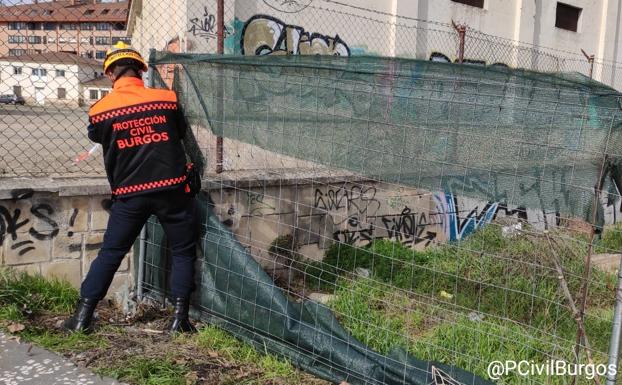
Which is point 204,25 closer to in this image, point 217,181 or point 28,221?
point 217,181

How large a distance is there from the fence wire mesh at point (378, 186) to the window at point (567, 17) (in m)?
8.14

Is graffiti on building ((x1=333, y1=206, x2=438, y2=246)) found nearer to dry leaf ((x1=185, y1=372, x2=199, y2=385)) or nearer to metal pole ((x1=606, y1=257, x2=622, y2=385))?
dry leaf ((x1=185, y1=372, x2=199, y2=385))

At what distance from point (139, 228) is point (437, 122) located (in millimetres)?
2012

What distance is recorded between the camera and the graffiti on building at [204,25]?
7074mm

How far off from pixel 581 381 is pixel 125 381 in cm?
266

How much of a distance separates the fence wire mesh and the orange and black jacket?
0.54 metres

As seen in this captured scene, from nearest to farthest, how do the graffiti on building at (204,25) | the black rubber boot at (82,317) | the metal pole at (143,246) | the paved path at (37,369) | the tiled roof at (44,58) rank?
1. the paved path at (37,369)
2. the black rubber boot at (82,317)
3. the metal pole at (143,246)
4. the tiled roof at (44,58)
5. the graffiti on building at (204,25)

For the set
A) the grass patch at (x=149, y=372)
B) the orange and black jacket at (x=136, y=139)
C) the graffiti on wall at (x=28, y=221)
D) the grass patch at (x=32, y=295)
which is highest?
the orange and black jacket at (x=136, y=139)

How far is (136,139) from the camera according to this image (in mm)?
3854

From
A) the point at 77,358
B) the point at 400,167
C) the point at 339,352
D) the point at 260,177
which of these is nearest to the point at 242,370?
the point at 339,352

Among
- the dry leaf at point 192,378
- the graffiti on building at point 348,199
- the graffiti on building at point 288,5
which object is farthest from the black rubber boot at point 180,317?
the graffiti on building at point 288,5

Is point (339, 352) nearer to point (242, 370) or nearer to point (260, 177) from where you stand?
point (242, 370)

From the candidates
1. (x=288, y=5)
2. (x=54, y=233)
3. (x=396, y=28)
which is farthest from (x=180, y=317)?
(x=396, y=28)

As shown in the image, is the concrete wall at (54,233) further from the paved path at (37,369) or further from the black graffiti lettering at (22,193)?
the paved path at (37,369)
